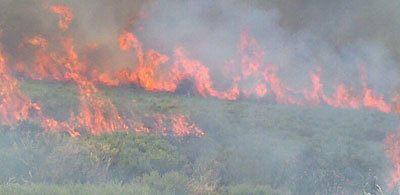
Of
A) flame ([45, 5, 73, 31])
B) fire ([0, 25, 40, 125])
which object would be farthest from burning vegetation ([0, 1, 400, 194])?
fire ([0, 25, 40, 125])

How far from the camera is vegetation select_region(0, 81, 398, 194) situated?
5.39 metres

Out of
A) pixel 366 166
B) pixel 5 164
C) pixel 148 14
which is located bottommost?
pixel 5 164

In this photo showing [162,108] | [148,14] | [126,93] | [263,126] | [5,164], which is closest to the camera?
[5,164]

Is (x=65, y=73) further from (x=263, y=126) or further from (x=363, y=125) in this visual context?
(x=363, y=125)

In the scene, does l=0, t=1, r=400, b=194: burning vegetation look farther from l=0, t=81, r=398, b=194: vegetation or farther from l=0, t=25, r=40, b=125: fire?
l=0, t=81, r=398, b=194: vegetation

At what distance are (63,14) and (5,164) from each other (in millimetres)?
12902

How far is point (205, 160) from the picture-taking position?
266 inches

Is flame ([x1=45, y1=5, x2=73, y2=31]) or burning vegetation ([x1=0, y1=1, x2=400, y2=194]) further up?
flame ([x1=45, y1=5, x2=73, y2=31])

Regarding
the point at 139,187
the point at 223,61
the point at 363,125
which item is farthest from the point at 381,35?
the point at 139,187

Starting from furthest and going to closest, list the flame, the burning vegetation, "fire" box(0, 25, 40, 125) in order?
the flame
the burning vegetation
"fire" box(0, 25, 40, 125)

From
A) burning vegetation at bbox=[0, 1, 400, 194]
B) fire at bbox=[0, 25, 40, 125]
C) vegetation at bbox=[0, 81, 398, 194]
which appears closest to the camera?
vegetation at bbox=[0, 81, 398, 194]

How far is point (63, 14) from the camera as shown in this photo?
696 inches

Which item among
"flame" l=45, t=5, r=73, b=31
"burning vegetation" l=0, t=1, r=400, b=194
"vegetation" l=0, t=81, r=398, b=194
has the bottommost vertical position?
Answer: "vegetation" l=0, t=81, r=398, b=194

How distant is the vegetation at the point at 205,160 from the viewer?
5395 millimetres
